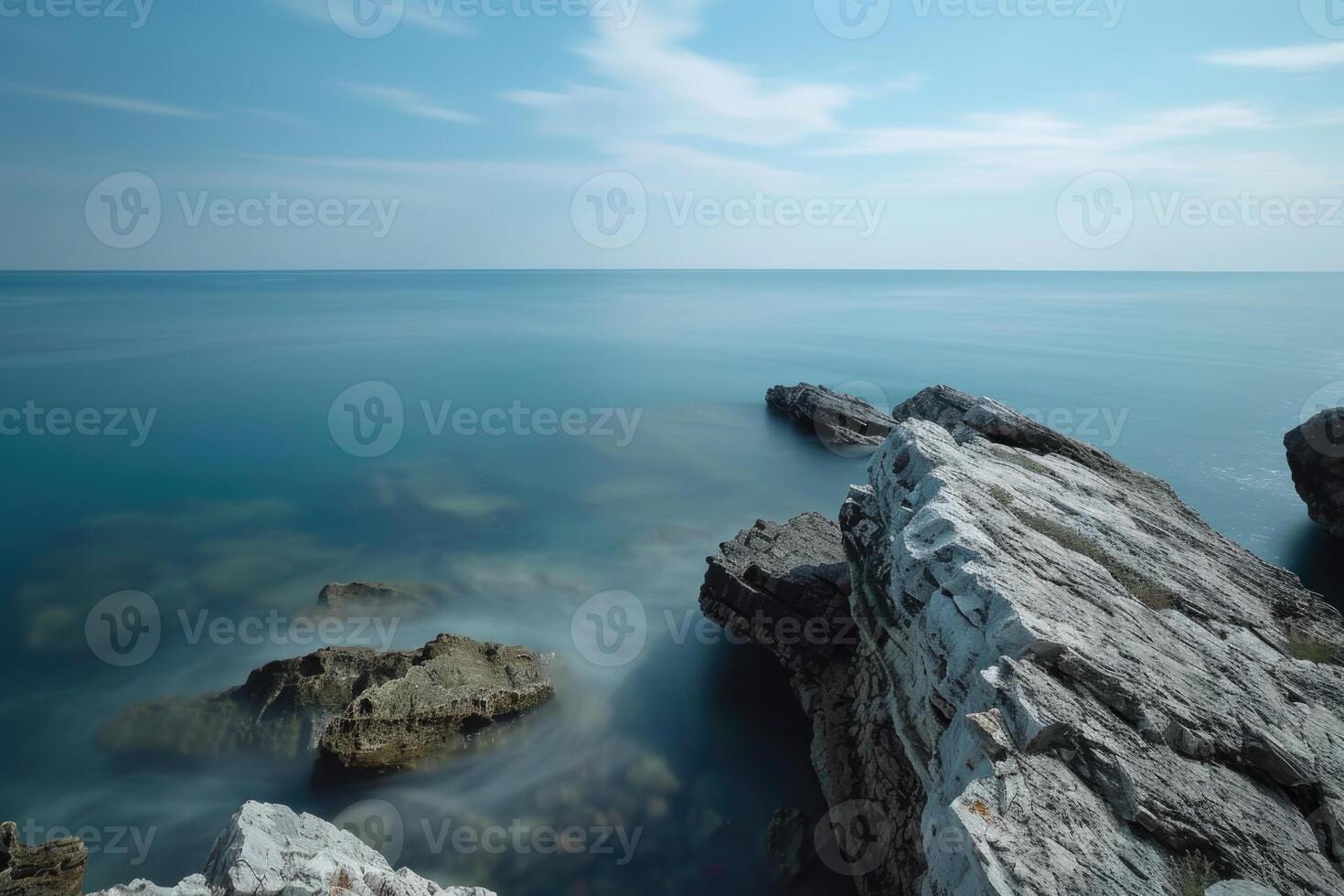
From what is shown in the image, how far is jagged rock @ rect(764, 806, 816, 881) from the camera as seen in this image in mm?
13031

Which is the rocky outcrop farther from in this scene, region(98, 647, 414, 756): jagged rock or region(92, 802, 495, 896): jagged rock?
region(92, 802, 495, 896): jagged rock

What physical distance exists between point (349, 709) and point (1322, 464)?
33.3 meters

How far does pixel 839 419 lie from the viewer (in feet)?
138

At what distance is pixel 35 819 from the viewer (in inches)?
542

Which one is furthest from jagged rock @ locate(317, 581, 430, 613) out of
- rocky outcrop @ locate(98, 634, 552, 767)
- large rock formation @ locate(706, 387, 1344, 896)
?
large rock formation @ locate(706, 387, 1344, 896)

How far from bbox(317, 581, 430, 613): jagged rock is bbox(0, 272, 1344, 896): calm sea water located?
2.57ft

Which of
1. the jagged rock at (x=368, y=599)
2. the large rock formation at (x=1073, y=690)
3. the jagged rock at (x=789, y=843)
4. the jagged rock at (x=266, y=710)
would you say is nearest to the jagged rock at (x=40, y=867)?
the jagged rock at (x=266, y=710)

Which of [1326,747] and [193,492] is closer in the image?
[1326,747]

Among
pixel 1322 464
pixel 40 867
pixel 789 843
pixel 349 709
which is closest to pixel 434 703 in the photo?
pixel 349 709

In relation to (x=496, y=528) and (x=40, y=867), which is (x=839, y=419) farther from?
(x=40, y=867)

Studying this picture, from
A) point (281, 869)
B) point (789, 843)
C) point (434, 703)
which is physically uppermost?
point (281, 869)

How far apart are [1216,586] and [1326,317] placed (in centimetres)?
12562

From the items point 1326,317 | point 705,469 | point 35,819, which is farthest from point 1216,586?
point 1326,317

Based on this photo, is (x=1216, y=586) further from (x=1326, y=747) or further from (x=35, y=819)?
(x=35, y=819)
